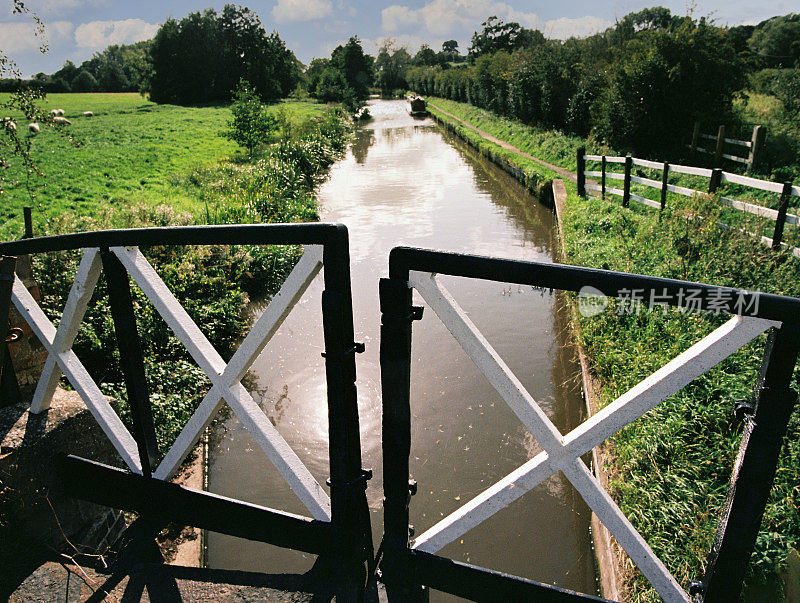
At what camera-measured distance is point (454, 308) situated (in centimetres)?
164

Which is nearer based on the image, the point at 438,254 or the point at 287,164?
the point at 438,254

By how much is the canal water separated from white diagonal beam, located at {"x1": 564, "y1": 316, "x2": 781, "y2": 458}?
8.52 ft

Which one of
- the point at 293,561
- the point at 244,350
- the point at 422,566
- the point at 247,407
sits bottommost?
the point at 293,561

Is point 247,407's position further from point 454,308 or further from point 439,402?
point 439,402

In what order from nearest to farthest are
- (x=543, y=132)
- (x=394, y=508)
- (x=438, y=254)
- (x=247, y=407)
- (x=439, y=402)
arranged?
(x=438, y=254)
(x=394, y=508)
(x=247, y=407)
(x=439, y=402)
(x=543, y=132)

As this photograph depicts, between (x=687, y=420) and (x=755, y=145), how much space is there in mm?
11001

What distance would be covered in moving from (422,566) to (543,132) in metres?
22.8

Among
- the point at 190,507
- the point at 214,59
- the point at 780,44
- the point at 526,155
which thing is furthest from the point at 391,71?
the point at 190,507

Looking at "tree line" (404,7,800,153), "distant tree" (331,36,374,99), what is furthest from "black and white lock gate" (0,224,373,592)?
"distant tree" (331,36,374,99)

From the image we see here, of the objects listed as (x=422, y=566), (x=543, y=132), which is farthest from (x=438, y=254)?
(x=543, y=132)

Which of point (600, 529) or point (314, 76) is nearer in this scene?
point (600, 529)

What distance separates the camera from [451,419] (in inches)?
213

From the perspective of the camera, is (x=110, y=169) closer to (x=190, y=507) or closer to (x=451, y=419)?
(x=451, y=419)

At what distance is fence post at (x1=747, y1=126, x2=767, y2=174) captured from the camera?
11.7 m
